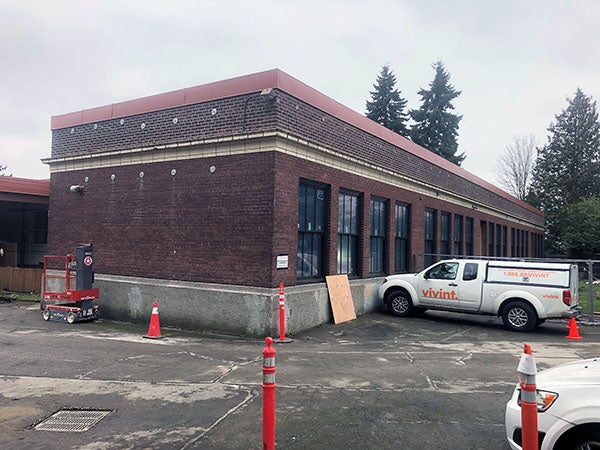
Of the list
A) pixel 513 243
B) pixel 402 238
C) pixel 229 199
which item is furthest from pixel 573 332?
pixel 513 243

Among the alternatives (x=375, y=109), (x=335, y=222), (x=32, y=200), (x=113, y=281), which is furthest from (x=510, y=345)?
(x=375, y=109)

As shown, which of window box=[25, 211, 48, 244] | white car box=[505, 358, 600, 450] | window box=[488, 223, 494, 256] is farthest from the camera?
window box=[488, 223, 494, 256]

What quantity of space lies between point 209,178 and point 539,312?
892 centimetres

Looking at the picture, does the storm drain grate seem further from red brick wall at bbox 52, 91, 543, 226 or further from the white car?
red brick wall at bbox 52, 91, 543, 226

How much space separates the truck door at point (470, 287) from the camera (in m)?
13.1

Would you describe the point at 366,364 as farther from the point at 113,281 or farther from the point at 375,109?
the point at 375,109

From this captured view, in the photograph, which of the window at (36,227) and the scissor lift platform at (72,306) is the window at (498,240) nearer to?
the scissor lift platform at (72,306)

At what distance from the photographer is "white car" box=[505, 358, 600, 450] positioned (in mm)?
3631

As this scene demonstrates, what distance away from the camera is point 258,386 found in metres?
6.93

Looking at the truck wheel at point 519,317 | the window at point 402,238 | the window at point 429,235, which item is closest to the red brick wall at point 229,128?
the window at point 402,238

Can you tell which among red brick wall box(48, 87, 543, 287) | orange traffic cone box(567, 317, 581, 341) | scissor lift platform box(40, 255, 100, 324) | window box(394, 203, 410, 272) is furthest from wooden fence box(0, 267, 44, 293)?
orange traffic cone box(567, 317, 581, 341)

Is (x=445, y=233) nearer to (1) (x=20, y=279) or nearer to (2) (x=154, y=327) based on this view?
(2) (x=154, y=327)

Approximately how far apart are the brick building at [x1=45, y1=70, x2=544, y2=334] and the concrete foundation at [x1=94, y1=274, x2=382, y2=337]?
0.03 meters

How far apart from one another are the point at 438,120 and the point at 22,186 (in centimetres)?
3966
